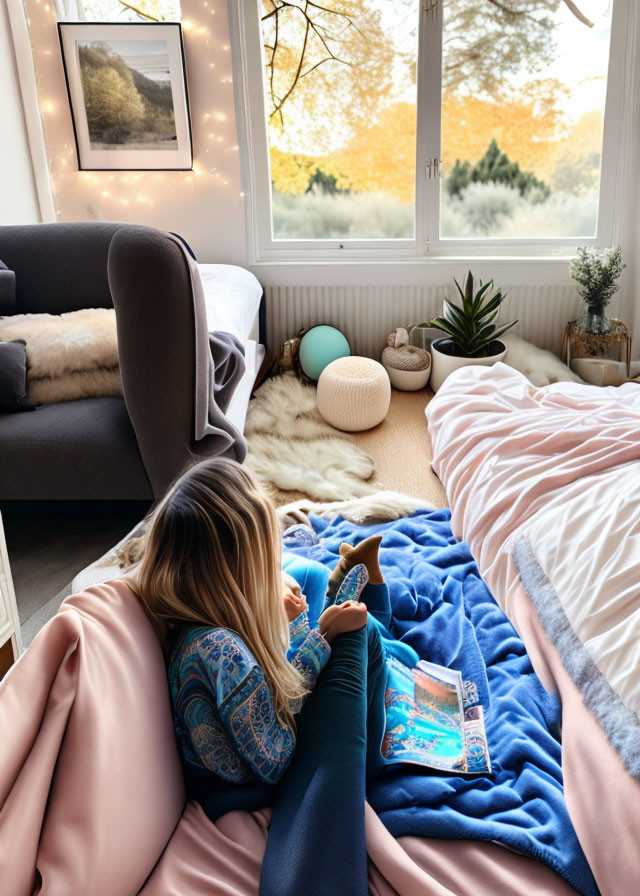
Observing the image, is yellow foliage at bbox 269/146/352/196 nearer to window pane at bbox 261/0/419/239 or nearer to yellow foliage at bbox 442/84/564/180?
window pane at bbox 261/0/419/239

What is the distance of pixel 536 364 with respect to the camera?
3336mm

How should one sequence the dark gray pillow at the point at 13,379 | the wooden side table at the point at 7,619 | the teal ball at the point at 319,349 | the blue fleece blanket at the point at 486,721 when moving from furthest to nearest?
A: the teal ball at the point at 319,349
the dark gray pillow at the point at 13,379
the wooden side table at the point at 7,619
the blue fleece blanket at the point at 486,721

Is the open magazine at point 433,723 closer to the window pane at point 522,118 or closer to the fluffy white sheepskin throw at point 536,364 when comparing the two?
the fluffy white sheepskin throw at point 536,364

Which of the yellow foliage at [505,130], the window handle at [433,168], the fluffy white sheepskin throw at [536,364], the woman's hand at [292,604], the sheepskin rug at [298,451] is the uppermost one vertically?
the yellow foliage at [505,130]

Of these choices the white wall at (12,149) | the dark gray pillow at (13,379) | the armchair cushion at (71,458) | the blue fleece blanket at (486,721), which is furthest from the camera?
the white wall at (12,149)

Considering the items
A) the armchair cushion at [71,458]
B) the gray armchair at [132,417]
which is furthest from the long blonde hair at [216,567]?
the armchair cushion at [71,458]

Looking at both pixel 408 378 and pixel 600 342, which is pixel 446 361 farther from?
pixel 600 342

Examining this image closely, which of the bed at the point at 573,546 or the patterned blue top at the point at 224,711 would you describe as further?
the bed at the point at 573,546

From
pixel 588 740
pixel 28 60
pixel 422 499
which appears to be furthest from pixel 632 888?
pixel 28 60

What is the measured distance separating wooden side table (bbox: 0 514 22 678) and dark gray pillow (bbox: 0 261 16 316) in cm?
125

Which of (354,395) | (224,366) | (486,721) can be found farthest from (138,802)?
(354,395)

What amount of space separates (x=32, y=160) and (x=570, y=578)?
319 centimetres

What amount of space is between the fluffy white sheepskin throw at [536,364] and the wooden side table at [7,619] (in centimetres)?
249

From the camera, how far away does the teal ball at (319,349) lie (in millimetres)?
3465
